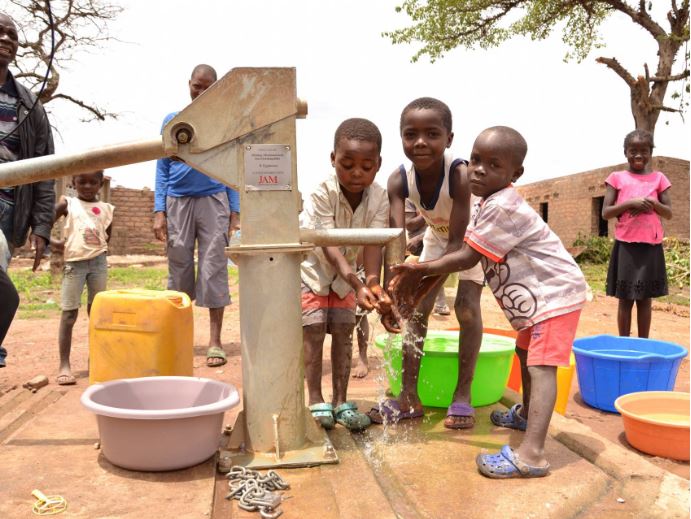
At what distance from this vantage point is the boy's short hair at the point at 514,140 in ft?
6.54

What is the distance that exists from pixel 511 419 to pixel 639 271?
190 cm

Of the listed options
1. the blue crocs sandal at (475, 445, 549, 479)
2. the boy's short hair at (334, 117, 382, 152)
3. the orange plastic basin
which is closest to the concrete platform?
the blue crocs sandal at (475, 445, 549, 479)

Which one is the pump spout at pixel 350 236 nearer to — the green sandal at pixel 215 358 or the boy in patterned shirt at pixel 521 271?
the boy in patterned shirt at pixel 521 271

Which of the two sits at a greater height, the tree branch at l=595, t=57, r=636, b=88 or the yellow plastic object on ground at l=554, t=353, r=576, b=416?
the tree branch at l=595, t=57, r=636, b=88

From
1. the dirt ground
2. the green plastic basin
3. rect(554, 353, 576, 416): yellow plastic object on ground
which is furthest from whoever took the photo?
the dirt ground

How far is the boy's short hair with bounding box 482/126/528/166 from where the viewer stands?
199cm

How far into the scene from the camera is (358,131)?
2.25 metres

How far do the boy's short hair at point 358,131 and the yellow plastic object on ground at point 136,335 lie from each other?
96cm

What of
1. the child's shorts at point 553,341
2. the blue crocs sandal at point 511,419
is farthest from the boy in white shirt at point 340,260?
the child's shorts at point 553,341

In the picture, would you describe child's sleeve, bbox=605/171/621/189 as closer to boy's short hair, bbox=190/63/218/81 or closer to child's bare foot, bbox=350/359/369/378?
child's bare foot, bbox=350/359/369/378

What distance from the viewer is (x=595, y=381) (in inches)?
117

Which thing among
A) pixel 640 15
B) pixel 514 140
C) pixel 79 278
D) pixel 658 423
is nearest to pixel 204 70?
pixel 79 278

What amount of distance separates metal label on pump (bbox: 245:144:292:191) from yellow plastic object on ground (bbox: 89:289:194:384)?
0.79 metres

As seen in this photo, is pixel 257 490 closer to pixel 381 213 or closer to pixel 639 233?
pixel 381 213
